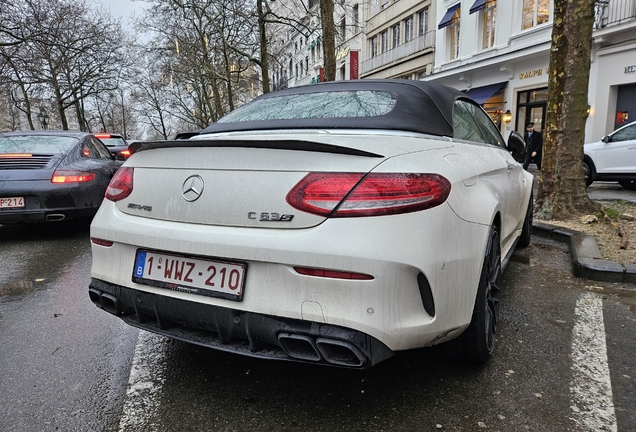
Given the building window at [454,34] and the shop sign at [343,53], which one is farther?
the shop sign at [343,53]

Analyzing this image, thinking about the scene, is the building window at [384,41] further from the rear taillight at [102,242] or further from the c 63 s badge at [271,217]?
the c 63 s badge at [271,217]

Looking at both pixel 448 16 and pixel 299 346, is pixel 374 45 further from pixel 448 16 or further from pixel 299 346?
pixel 299 346

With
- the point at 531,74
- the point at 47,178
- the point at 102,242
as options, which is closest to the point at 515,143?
the point at 102,242

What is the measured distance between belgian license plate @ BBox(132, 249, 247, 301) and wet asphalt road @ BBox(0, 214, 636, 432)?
560 mm

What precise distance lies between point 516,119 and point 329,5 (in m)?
12.0

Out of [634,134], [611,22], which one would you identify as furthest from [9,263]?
[611,22]

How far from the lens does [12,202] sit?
5.48 m

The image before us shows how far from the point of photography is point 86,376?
7.82ft

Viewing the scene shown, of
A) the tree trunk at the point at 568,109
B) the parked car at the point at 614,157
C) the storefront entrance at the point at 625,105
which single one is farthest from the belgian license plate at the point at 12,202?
the storefront entrance at the point at 625,105

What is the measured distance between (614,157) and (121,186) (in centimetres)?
1184

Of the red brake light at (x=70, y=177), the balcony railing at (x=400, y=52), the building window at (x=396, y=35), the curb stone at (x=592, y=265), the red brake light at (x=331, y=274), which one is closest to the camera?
the red brake light at (x=331, y=274)

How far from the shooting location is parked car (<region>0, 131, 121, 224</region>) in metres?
5.50

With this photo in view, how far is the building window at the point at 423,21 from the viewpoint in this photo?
89.2 ft

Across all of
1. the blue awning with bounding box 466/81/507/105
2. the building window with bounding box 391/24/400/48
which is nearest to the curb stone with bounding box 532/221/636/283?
the blue awning with bounding box 466/81/507/105
